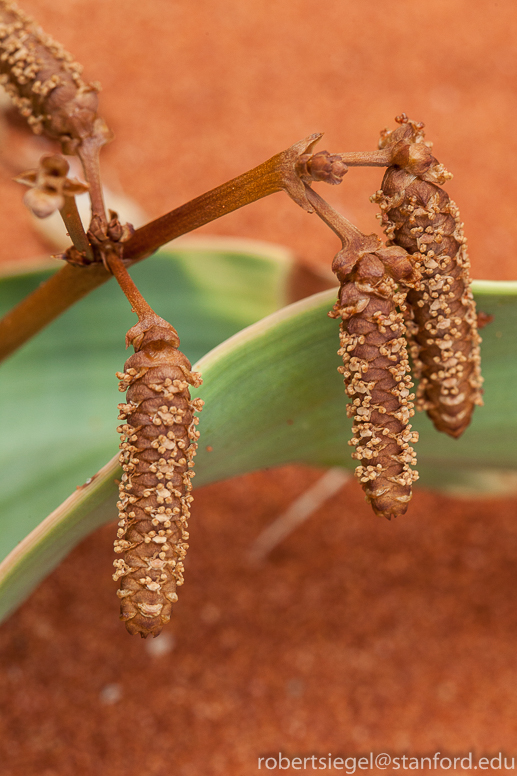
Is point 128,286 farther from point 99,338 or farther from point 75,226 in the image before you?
point 99,338

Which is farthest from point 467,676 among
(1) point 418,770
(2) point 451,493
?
(2) point 451,493

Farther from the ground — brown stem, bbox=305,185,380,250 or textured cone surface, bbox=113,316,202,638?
brown stem, bbox=305,185,380,250

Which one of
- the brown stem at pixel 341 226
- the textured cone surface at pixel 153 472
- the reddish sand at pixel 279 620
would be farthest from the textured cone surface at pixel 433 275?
the reddish sand at pixel 279 620

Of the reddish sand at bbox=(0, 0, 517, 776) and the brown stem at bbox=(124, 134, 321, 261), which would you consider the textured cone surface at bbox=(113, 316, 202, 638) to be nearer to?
the brown stem at bbox=(124, 134, 321, 261)

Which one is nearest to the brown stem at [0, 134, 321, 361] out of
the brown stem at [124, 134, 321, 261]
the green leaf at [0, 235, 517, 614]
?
the brown stem at [124, 134, 321, 261]

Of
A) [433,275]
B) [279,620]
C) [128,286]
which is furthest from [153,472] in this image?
[279,620]

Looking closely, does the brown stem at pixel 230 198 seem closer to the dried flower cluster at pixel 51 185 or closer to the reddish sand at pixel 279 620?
the dried flower cluster at pixel 51 185
